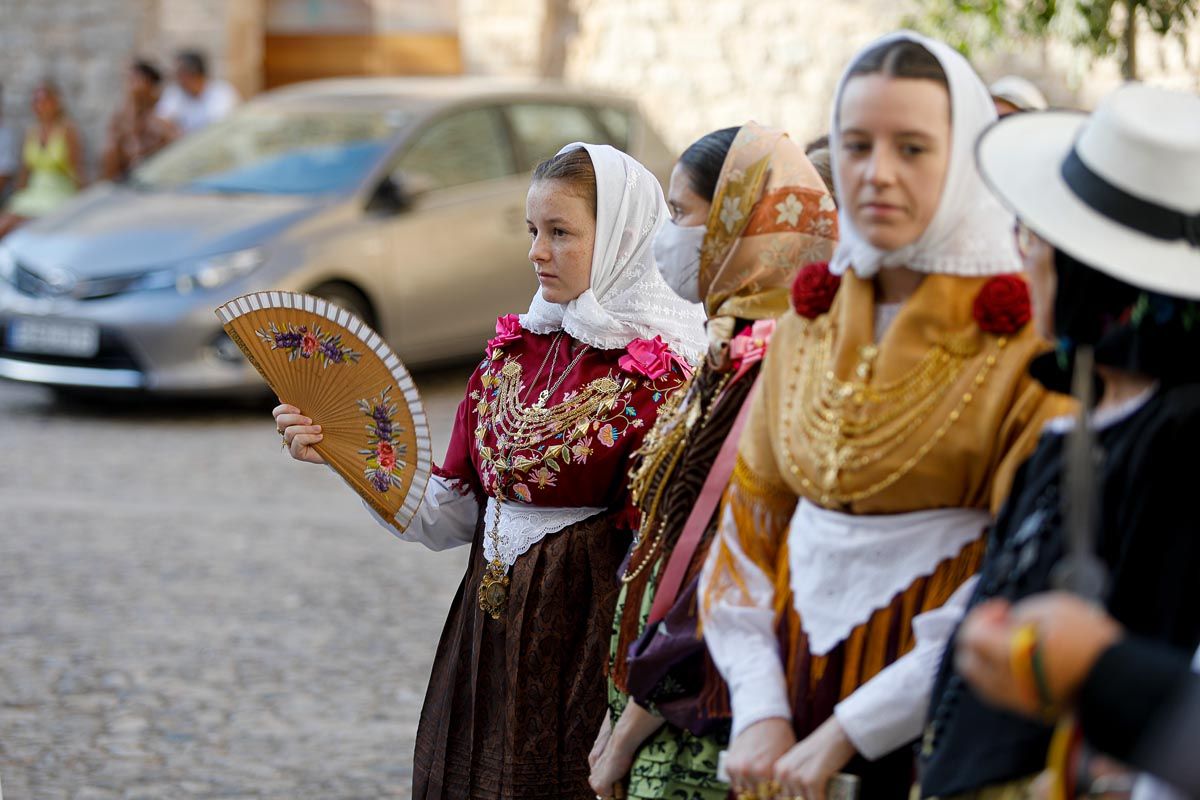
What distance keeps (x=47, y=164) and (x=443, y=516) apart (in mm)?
11043

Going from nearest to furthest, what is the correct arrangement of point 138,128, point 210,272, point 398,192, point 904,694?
point 904,694 < point 210,272 < point 398,192 < point 138,128

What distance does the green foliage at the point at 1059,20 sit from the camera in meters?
5.55

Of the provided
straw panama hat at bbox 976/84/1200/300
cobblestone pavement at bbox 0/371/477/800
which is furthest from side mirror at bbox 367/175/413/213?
straw panama hat at bbox 976/84/1200/300

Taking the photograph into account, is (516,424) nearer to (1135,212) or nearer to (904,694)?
(904,694)

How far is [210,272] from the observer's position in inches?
345

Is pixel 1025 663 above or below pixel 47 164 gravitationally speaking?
above

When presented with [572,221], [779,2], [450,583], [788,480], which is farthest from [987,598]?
[779,2]

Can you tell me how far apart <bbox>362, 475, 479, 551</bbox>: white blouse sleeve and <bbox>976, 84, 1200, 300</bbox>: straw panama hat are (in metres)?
1.54

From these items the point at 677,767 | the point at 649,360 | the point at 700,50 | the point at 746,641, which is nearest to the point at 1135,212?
the point at 746,641

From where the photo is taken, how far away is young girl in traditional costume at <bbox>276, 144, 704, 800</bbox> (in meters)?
2.93

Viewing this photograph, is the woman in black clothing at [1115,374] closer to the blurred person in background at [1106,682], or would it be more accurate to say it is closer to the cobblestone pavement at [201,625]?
the blurred person in background at [1106,682]

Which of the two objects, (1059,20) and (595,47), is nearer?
(1059,20)

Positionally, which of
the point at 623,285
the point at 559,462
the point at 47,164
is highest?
the point at 623,285

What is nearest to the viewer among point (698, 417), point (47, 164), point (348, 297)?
point (698, 417)
